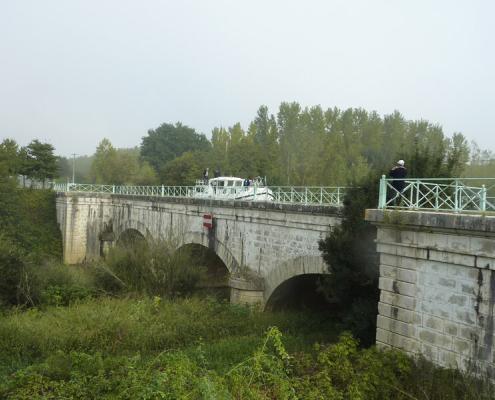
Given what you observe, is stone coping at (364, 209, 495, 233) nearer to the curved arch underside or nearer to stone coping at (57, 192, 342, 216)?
stone coping at (57, 192, 342, 216)

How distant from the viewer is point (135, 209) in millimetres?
26500

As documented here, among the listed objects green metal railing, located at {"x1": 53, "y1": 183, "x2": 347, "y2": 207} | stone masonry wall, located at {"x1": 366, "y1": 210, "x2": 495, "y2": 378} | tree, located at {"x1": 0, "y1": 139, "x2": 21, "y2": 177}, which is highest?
tree, located at {"x1": 0, "y1": 139, "x2": 21, "y2": 177}

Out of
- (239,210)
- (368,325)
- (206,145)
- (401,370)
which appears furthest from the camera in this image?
(206,145)

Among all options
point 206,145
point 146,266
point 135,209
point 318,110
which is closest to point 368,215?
point 146,266

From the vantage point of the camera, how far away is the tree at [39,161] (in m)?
37.4

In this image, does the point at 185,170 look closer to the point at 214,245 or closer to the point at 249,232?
the point at 214,245

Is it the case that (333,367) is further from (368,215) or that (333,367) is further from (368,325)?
(368,215)

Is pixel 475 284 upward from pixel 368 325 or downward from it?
upward

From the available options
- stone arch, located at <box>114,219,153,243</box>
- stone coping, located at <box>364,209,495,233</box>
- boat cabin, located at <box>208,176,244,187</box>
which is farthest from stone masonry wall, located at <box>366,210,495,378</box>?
stone arch, located at <box>114,219,153,243</box>

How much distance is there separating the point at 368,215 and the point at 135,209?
20248mm

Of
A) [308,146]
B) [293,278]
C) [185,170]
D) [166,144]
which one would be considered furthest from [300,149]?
[166,144]

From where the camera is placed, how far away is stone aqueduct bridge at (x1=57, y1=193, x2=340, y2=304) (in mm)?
12759

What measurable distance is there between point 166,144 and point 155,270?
50.2 m

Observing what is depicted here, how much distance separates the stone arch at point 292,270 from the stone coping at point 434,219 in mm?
4118
